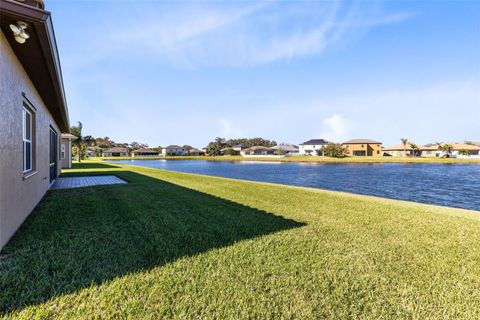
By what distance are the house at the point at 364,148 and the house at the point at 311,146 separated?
7.39 meters

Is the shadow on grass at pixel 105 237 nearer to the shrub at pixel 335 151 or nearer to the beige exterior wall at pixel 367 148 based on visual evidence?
the shrub at pixel 335 151

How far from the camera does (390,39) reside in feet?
48.7

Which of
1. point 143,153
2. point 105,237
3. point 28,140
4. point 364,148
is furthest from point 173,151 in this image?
point 105,237

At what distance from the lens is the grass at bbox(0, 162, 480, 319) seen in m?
2.28

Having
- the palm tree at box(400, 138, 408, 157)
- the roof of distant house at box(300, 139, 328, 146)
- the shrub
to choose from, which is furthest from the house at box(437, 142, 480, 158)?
the roof of distant house at box(300, 139, 328, 146)

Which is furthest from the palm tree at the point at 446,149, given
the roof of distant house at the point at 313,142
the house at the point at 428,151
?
the roof of distant house at the point at 313,142

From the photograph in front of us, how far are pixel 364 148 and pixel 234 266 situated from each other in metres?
74.1

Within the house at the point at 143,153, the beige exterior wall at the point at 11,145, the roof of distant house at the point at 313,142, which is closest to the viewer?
the beige exterior wall at the point at 11,145

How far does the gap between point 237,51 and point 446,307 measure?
17.6 meters

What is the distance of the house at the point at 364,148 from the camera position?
68062mm

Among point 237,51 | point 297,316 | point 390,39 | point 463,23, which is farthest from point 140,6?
point 463,23

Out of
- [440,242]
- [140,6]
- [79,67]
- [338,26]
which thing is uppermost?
[338,26]

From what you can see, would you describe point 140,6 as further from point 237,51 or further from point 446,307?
point 446,307

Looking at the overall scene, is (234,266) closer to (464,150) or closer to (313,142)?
(313,142)
